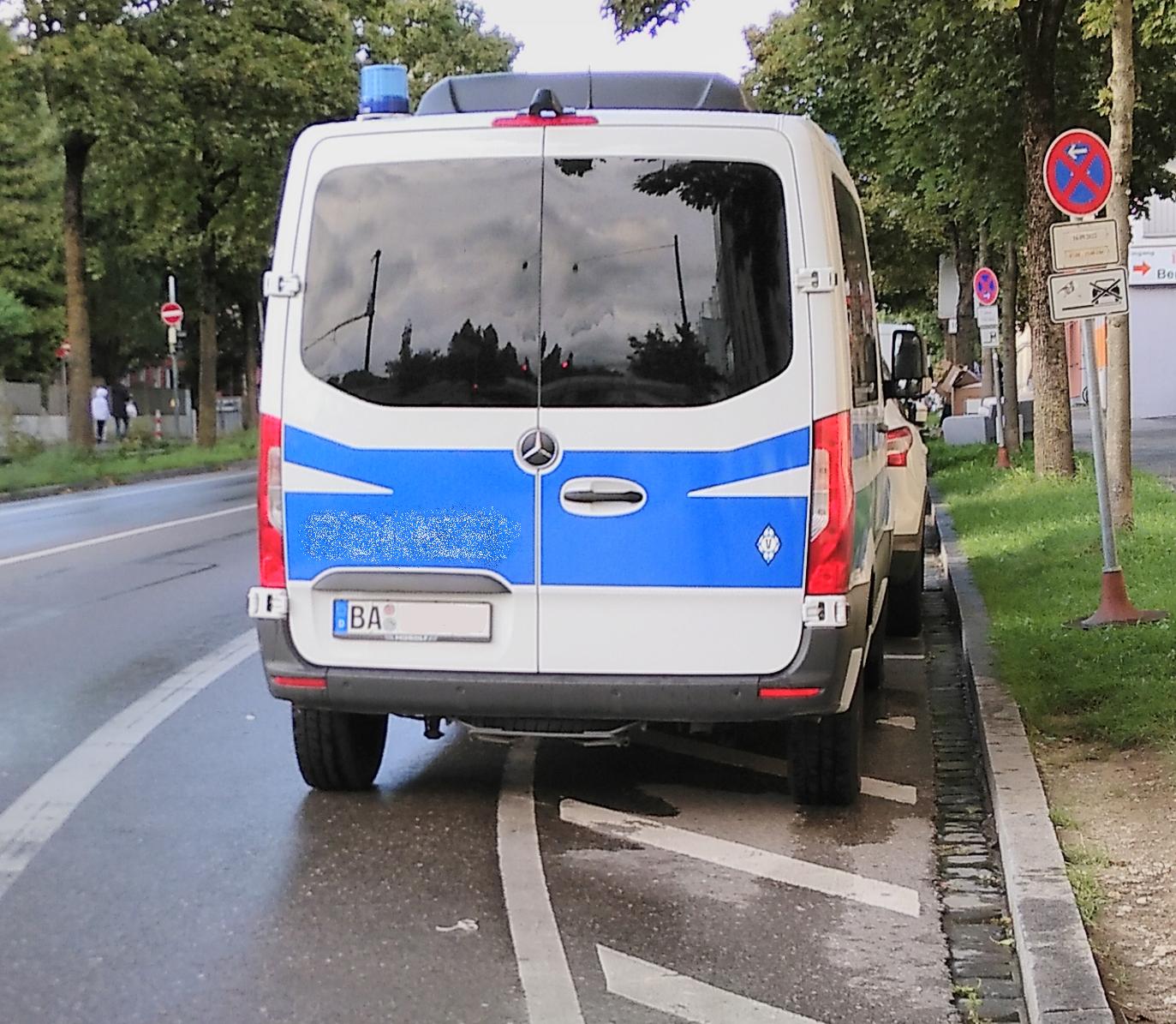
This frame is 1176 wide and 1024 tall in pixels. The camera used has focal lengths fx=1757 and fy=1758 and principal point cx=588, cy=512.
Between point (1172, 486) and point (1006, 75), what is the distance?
15.5 ft

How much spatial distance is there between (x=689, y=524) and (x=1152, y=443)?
25.5 meters

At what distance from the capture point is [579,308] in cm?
577

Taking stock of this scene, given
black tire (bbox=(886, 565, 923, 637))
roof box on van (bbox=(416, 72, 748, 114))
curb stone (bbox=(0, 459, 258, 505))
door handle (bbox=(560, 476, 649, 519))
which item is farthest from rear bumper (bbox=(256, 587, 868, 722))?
curb stone (bbox=(0, 459, 258, 505))

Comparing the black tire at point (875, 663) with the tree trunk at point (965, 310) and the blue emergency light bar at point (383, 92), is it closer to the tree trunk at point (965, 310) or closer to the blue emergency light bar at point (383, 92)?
the blue emergency light bar at point (383, 92)

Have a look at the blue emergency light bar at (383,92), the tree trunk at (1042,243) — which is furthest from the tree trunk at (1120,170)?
the blue emergency light bar at (383,92)

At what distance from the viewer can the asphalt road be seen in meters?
4.45

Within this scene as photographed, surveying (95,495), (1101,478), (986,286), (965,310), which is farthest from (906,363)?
(965,310)

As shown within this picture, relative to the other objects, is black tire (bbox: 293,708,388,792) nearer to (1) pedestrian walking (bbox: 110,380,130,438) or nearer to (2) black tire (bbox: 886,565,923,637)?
(2) black tire (bbox: 886,565,923,637)

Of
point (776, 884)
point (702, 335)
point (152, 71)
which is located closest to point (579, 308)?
point (702, 335)

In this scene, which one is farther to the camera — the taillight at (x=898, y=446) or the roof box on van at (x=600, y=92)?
the taillight at (x=898, y=446)

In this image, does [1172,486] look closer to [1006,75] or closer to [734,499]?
[1006,75]

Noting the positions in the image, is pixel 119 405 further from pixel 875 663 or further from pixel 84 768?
pixel 84 768

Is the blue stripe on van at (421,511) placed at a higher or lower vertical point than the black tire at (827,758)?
higher

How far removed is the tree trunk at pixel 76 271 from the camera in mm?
29781
